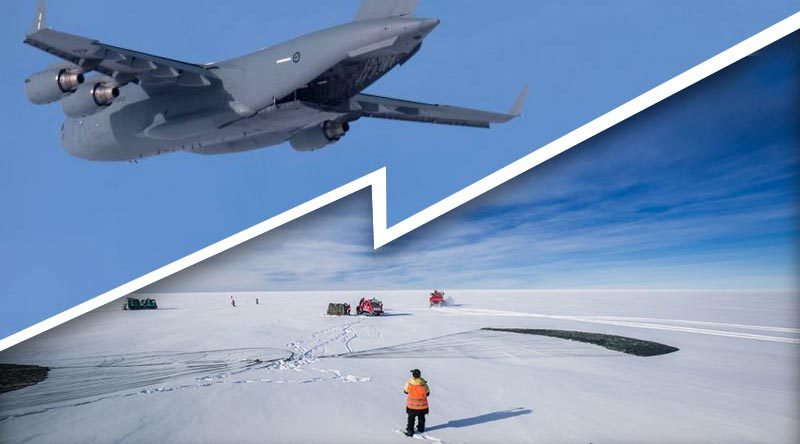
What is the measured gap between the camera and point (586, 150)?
51.0ft

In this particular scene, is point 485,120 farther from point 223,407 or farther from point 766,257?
point 223,407

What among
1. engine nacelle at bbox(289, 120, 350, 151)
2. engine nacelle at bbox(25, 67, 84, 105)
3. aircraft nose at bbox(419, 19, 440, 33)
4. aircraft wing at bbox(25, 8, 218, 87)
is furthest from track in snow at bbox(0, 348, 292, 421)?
engine nacelle at bbox(289, 120, 350, 151)

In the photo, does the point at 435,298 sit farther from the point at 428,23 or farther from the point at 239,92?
the point at 239,92

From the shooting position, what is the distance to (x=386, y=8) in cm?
1709

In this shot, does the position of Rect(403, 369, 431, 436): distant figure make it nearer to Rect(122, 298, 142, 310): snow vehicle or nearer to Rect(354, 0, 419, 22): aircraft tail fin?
Rect(122, 298, 142, 310): snow vehicle

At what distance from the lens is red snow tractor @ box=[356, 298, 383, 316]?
1983 cm

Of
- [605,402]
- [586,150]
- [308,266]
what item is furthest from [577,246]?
[308,266]

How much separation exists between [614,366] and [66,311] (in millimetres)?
11823

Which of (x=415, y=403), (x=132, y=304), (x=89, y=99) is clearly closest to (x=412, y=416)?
(x=415, y=403)

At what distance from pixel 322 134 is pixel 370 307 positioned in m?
5.90

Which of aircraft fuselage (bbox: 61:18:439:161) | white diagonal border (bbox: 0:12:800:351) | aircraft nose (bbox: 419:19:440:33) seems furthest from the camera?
aircraft fuselage (bbox: 61:18:439:161)

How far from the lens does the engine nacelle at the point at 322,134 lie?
21.0 meters

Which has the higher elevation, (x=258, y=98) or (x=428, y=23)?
(x=428, y=23)

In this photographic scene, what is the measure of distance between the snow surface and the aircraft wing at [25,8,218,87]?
6.27 m
